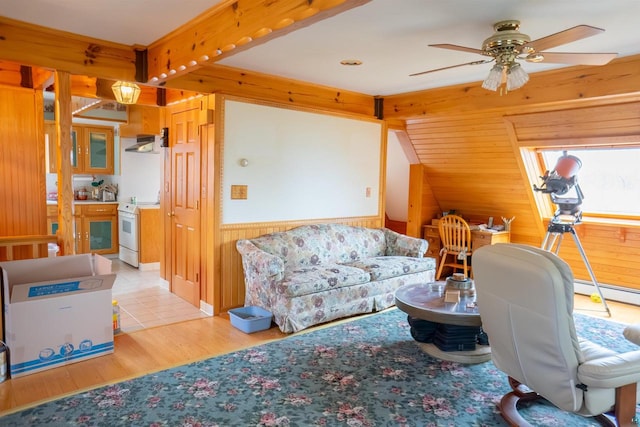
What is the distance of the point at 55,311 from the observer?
289 cm

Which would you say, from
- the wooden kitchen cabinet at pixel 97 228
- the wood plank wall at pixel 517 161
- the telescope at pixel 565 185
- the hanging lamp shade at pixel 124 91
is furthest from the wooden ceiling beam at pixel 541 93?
the wooden kitchen cabinet at pixel 97 228

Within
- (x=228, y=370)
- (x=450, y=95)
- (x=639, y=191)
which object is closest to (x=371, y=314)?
(x=228, y=370)

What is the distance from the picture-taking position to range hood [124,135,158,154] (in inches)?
240

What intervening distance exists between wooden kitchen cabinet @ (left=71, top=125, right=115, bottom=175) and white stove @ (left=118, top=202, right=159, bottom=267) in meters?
0.84

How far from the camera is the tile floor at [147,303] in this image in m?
3.96

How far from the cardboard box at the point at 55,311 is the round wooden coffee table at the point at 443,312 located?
7.22ft

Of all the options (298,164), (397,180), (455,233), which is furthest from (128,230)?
(455,233)

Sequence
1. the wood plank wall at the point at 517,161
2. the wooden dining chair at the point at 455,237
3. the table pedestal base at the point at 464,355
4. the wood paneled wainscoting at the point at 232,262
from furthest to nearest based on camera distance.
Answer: the wooden dining chair at the point at 455,237, the wood plank wall at the point at 517,161, the wood paneled wainscoting at the point at 232,262, the table pedestal base at the point at 464,355

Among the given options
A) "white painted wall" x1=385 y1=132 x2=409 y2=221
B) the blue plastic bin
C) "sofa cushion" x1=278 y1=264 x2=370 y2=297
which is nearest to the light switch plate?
"sofa cushion" x1=278 y1=264 x2=370 y2=297

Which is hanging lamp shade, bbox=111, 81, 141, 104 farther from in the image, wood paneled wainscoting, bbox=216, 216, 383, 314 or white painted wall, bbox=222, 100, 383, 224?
wood paneled wainscoting, bbox=216, 216, 383, 314

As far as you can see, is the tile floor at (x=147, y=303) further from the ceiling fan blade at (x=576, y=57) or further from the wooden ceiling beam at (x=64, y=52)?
the ceiling fan blade at (x=576, y=57)

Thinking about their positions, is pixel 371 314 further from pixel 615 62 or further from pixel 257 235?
pixel 615 62

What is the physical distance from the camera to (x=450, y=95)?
186 inches

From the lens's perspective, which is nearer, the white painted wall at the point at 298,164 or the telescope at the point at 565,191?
the white painted wall at the point at 298,164
